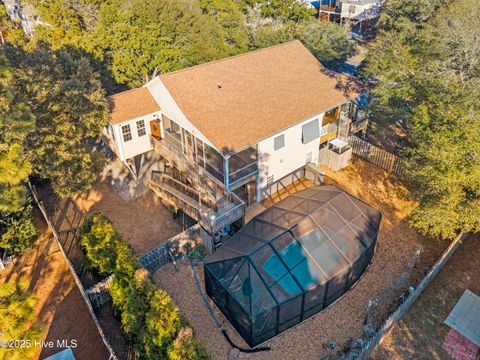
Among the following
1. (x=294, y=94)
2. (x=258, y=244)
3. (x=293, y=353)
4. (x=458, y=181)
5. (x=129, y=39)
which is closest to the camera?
(x=293, y=353)

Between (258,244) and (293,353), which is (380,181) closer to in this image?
(258,244)

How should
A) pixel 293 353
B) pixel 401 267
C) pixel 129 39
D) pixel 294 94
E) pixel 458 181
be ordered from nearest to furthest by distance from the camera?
pixel 293 353 < pixel 458 181 < pixel 401 267 < pixel 294 94 < pixel 129 39

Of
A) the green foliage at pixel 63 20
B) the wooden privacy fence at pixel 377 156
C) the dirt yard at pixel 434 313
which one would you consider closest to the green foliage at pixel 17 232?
the green foliage at pixel 63 20

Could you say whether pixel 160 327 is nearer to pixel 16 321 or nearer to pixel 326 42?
pixel 16 321

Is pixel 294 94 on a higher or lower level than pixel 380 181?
higher

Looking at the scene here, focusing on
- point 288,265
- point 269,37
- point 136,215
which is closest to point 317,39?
point 269,37

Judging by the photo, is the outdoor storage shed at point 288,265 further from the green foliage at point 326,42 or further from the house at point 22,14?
the house at point 22,14

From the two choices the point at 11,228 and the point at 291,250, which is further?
the point at 11,228

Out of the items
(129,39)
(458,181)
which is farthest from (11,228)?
(458,181)

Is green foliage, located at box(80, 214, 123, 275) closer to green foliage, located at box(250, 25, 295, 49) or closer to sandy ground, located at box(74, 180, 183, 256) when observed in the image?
sandy ground, located at box(74, 180, 183, 256)
